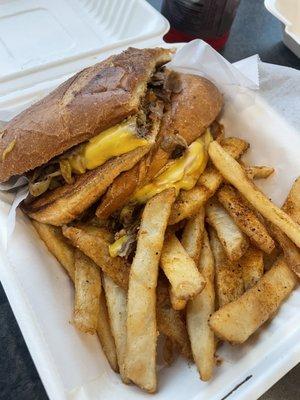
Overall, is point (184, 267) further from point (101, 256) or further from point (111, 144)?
point (111, 144)

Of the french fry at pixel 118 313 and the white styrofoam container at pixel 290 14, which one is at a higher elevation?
the white styrofoam container at pixel 290 14

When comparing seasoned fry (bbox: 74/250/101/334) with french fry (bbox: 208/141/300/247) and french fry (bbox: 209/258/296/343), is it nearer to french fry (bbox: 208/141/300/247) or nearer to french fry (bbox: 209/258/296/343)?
french fry (bbox: 209/258/296/343)

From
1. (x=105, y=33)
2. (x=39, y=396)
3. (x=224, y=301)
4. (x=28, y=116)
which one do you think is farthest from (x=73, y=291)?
(x=105, y=33)

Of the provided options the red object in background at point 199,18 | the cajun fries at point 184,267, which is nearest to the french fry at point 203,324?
the cajun fries at point 184,267

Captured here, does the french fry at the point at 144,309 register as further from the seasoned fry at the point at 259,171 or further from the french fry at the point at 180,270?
the seasoned fry at the point at 259,171

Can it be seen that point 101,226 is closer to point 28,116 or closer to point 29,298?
point 29,298

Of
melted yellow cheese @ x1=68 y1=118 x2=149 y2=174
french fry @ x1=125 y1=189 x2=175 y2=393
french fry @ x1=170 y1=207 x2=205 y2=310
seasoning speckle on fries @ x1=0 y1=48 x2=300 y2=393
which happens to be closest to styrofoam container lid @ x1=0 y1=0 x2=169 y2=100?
seasoning speckle on fries @ x1=0 y1=48 x2=300 y2=393
